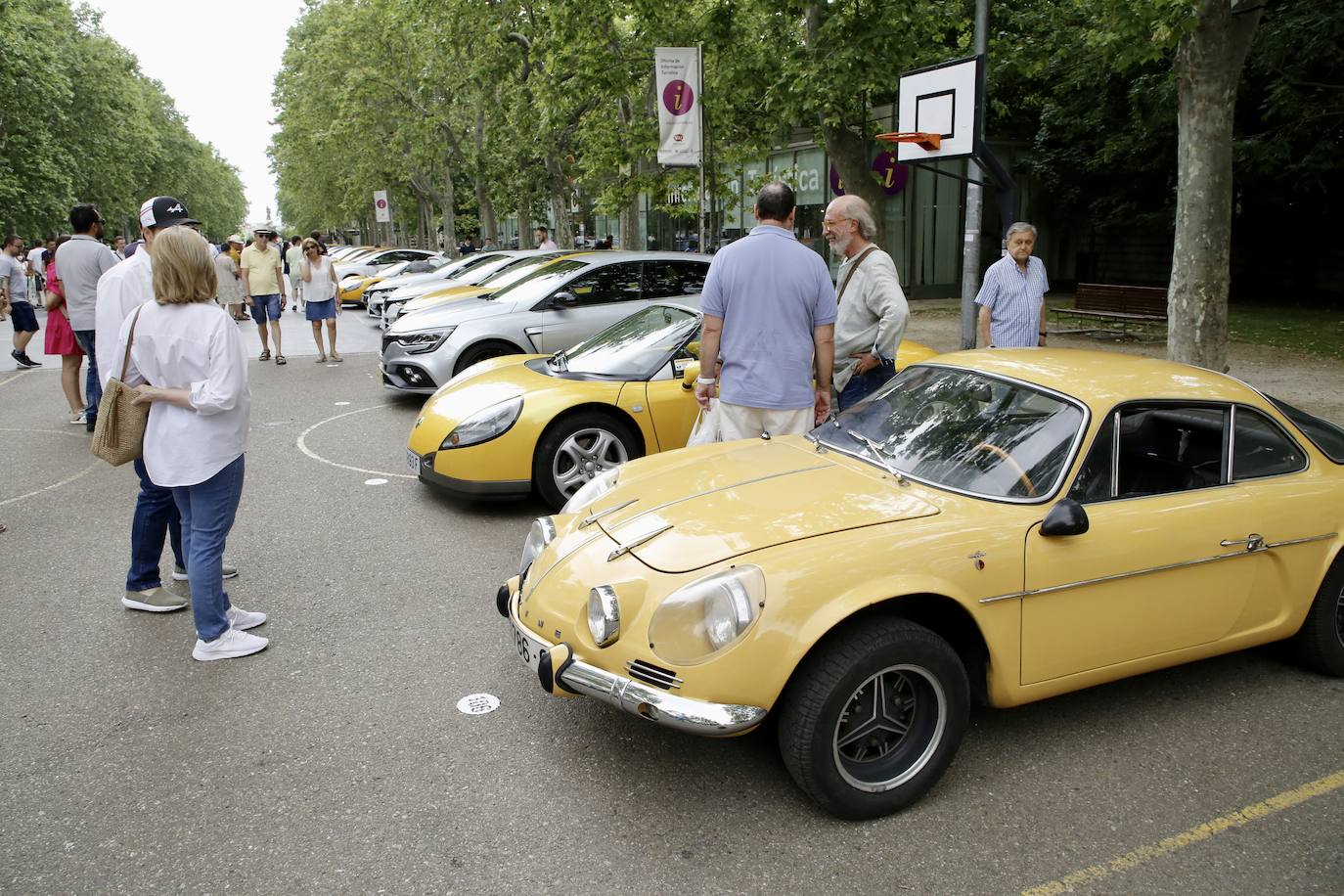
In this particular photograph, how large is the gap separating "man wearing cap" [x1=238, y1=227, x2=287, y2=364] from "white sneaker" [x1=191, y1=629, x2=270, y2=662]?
10.6 m

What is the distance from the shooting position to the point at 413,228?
72.6m

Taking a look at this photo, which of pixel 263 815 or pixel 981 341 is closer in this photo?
pixel 263 815

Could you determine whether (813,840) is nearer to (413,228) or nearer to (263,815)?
(263,815)

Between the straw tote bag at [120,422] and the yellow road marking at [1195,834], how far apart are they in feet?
12.9

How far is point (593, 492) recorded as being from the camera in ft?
13.8

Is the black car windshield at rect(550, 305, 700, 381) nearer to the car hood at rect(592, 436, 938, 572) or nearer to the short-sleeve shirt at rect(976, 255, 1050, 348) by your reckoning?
the short-sleeve shirt at rect(976, 255, 1050, 348)

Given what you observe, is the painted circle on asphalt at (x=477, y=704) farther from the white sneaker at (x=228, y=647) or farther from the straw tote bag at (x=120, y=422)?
the straw tote bag at (x=120, y=422)

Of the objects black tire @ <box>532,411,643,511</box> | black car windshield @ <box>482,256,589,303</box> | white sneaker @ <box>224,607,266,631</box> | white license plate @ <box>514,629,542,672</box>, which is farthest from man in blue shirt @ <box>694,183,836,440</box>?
black car windshield @ <box>482,256,589,303</box>

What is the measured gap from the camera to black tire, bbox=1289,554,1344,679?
3980 millimetres

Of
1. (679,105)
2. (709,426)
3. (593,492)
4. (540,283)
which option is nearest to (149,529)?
(593,492)

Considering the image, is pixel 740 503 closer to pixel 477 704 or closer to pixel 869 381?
pixel 477 704

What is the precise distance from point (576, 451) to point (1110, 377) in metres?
3.56

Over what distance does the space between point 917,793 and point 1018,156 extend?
87.1 feet

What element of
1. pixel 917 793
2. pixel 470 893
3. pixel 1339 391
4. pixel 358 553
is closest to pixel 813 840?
pixel 917 793
